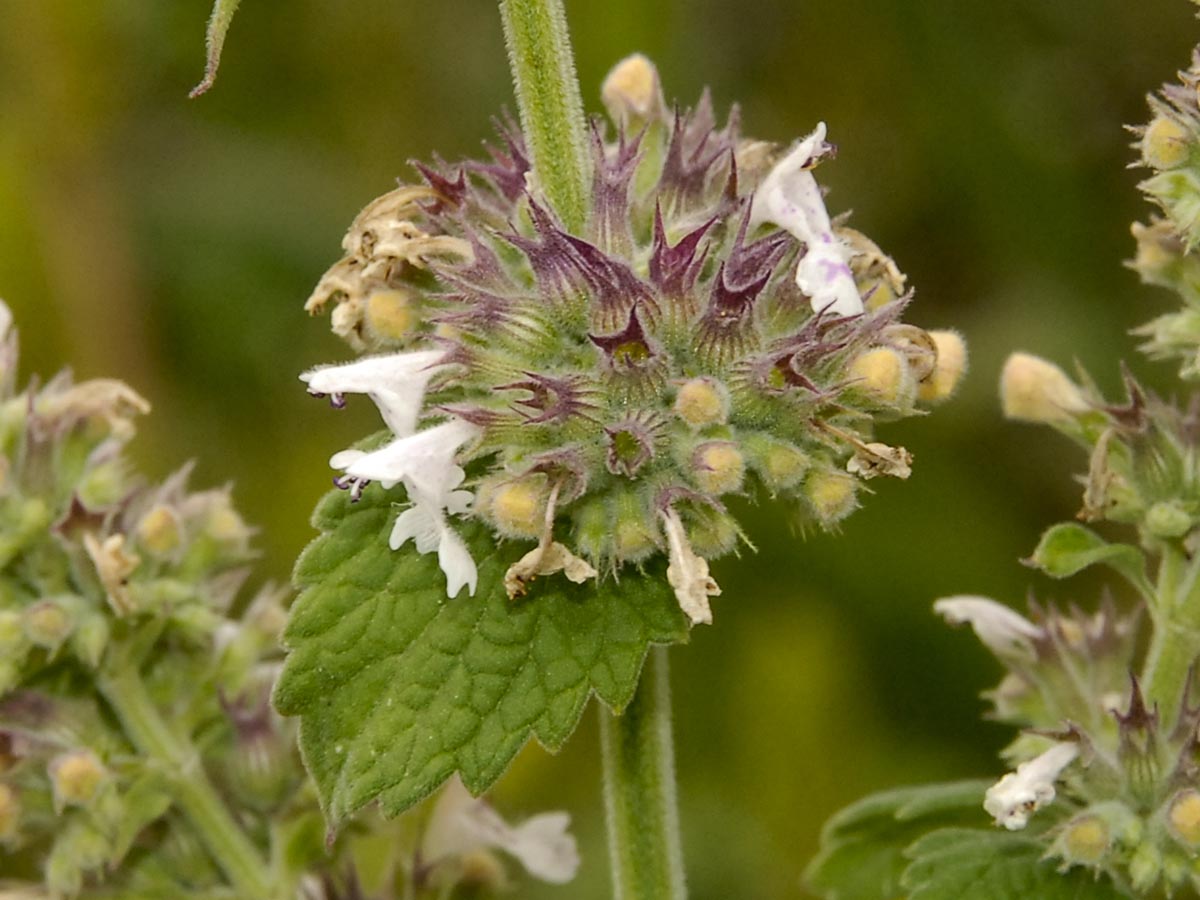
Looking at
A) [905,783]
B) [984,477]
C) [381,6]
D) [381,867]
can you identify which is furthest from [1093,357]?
[381,867]

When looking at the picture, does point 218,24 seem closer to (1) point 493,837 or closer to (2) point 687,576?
(2) point 687,576

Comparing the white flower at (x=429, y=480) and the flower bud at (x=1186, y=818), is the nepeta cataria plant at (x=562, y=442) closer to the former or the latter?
the white flower at (x=429, y=480)

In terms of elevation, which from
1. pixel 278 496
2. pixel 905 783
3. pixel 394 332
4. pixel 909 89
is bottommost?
pixel 905 783

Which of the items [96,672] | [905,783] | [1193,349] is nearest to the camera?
[1193,349]

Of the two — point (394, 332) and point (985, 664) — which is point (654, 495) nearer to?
point (394, 332)

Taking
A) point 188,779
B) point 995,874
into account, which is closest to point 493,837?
point 188,779
